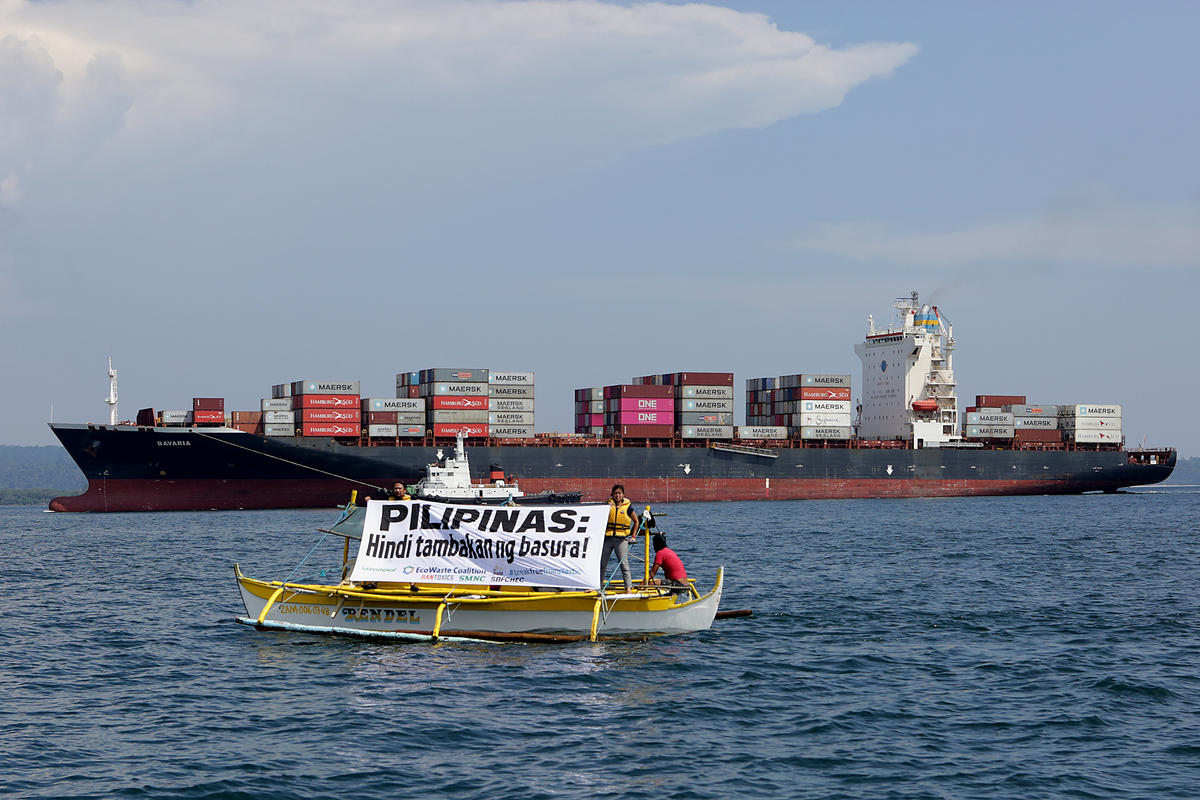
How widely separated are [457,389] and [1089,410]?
179 feet

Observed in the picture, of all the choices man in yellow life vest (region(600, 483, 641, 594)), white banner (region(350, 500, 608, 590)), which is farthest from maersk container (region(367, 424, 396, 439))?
man in yellow life vest (region(600, 483, 641, 594))

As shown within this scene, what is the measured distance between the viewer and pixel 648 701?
1669 centimetres

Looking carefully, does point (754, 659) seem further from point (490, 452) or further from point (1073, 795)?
point (490, 452)

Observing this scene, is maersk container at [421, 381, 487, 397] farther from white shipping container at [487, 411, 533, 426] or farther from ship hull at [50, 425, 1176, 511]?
ship hull at [50, 425, 1176, 511]

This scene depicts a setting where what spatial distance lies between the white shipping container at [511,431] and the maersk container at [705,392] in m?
12.6

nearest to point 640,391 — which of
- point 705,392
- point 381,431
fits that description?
point 705,392

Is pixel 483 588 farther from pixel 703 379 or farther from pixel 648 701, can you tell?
pixel 703 379

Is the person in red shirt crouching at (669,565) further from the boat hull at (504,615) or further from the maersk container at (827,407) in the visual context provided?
the maersk container at (827,407)

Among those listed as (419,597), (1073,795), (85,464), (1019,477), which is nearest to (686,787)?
(1073,795)

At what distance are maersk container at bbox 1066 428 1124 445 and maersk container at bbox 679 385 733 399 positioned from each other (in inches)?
1248

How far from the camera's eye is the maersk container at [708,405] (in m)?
79.4

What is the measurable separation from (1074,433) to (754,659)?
78.3 metres

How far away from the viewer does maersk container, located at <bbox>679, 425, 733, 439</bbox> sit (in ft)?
258

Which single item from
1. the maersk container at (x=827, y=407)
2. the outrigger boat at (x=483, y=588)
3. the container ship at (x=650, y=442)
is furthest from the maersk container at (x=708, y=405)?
the outrigger boat at (x=483, y=588)
